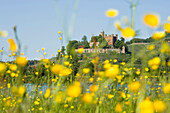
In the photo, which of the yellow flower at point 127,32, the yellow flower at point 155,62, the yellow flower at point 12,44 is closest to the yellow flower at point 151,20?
the yellow flower at point 127,32

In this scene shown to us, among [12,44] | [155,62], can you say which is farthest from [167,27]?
[12,44]

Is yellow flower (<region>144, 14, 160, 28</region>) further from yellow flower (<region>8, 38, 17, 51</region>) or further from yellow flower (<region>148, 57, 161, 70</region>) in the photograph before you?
yellow flower (<region>8, 38, 17, 51</region>)

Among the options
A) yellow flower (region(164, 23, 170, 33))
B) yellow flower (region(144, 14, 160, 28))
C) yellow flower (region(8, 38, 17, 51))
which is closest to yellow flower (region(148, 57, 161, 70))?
yellow flower (region(164, 23, 170, 33))

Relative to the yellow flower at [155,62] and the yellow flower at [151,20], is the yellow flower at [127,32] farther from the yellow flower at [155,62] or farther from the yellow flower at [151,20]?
the yellow flower at [155,62]

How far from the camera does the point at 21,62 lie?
1109 mm

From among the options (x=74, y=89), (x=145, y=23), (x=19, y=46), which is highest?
(x=145, y=23)

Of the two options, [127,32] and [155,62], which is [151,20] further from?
[155,62]

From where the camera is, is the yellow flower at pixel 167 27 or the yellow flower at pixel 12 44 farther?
the yellow flower at pixel 167 27

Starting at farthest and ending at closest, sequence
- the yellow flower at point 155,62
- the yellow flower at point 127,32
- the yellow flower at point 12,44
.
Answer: the yellow flower at point 155,62
the yellow flower at point 127,32
the yellow flower at point 12,44

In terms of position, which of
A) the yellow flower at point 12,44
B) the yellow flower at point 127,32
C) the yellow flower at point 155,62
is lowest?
the yellow flower at point 155,62

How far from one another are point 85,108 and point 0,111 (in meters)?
1.48

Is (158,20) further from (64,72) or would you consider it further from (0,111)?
(0,111)

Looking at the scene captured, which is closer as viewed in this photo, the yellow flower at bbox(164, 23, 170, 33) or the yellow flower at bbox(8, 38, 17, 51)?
the yellow flower at bbox(8, 38, 17, 51)

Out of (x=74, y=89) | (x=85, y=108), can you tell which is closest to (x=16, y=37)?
(x=74, y=89)
